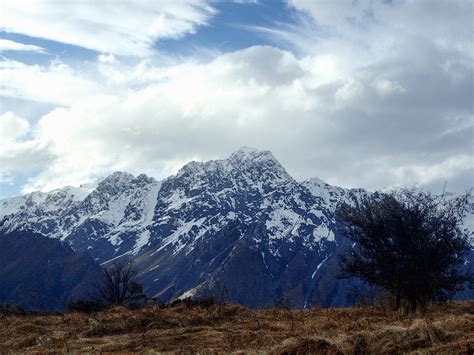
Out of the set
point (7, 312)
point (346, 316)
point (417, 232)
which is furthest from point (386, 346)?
point (7, 312)

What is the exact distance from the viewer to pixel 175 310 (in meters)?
20.1

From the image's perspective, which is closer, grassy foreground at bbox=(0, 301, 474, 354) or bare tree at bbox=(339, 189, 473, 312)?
grassy foreground at bbox=(0, 301, 474, 354)

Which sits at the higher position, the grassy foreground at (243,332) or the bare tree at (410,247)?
the bare tree at (410,247)

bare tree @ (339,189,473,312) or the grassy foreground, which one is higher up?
bare tree @ (339,189,473,312)

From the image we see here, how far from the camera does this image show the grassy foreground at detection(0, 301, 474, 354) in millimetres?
10922

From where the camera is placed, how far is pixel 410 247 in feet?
66.1

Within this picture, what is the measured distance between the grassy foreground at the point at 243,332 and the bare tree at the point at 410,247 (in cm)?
105

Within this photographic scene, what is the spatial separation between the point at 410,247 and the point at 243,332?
27.7 ft

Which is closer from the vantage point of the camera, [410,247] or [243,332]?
[243,332]

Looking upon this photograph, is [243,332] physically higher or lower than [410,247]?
lower

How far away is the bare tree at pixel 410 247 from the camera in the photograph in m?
19.9

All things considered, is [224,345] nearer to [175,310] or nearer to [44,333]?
[44,333]

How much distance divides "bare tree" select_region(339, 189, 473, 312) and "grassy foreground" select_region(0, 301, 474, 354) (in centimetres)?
105

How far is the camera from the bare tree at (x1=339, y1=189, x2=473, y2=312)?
783 inches
